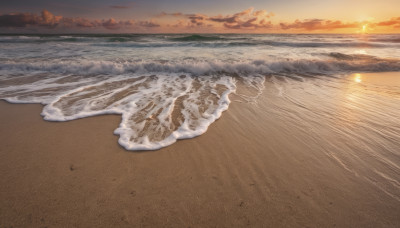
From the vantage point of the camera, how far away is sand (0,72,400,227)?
1.50 m

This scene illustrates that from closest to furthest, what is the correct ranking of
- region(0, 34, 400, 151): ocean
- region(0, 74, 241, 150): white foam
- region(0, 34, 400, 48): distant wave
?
1. region(0, 74, 241, 150): white foam
2. region(0, 34, 400, 151): ocean
3. region(0, 34, 400, 48): distant wave

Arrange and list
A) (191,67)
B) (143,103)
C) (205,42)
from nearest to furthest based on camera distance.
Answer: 1. (143,103)
2. (191,67)
3. (205,42)

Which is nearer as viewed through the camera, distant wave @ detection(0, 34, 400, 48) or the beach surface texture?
the beach surface texture

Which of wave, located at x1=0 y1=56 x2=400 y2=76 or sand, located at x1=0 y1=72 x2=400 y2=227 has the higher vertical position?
wave, located at x1=0 y1=56 x2=400 y2=76

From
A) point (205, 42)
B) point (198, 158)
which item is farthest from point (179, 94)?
point (205, 42)

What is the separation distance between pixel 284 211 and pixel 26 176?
8.45 ft

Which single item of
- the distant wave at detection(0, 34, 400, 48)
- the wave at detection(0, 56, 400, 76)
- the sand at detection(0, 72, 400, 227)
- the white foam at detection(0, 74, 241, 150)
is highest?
the distant wave at detection(0, 34, 400, 48)

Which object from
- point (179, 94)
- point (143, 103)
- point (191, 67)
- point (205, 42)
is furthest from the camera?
point (205, 42)

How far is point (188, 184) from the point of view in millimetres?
1815

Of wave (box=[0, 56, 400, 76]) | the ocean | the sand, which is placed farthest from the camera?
wave (box=[0, 56, 400, 76])

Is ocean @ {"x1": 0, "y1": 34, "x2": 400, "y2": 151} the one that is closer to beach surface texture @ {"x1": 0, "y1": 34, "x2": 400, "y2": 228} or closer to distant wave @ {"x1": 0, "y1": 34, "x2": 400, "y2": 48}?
beach surface texture @ {"x1": 0, "y1": 34, "x2": 400, "y2": 228}

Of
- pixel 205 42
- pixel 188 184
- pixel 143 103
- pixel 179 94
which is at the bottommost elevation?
pixel 188 184

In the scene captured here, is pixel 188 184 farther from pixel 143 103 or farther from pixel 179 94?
pixel 179 94

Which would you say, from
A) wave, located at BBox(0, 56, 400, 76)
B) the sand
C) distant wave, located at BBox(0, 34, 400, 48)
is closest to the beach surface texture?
the sand
